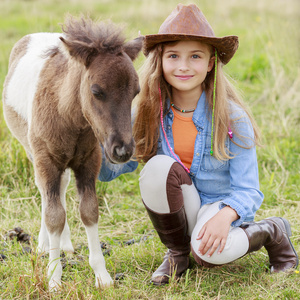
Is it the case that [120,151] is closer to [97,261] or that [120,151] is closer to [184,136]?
[184,136]

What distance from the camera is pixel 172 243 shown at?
3232 millimetres

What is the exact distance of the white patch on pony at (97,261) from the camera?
3.04m

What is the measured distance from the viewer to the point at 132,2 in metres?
13.6

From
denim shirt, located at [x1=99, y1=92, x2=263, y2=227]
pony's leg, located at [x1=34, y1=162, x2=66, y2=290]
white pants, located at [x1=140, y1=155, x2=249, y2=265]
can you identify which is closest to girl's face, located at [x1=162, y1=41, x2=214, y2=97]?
denim shirt, located at [x1=99, y1=92, x2=263, y2=227]

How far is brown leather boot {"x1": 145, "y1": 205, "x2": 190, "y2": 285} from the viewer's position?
310 centimetres

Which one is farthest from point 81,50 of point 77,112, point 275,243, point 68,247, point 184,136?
point 275,243

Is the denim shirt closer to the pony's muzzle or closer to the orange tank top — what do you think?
the orange tank top

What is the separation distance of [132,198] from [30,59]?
168cm

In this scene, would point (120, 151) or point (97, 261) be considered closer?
point (120, 151)

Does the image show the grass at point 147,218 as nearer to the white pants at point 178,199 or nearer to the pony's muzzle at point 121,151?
the white pants at point 178,199

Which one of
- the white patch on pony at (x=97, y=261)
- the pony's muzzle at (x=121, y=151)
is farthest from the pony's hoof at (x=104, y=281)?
the pony's muzzle at (x=121, y=151)

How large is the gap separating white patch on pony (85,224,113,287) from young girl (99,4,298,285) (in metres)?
0.33

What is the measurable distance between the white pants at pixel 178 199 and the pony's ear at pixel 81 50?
33.6 inches

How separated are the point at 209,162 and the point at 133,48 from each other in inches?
38.0
